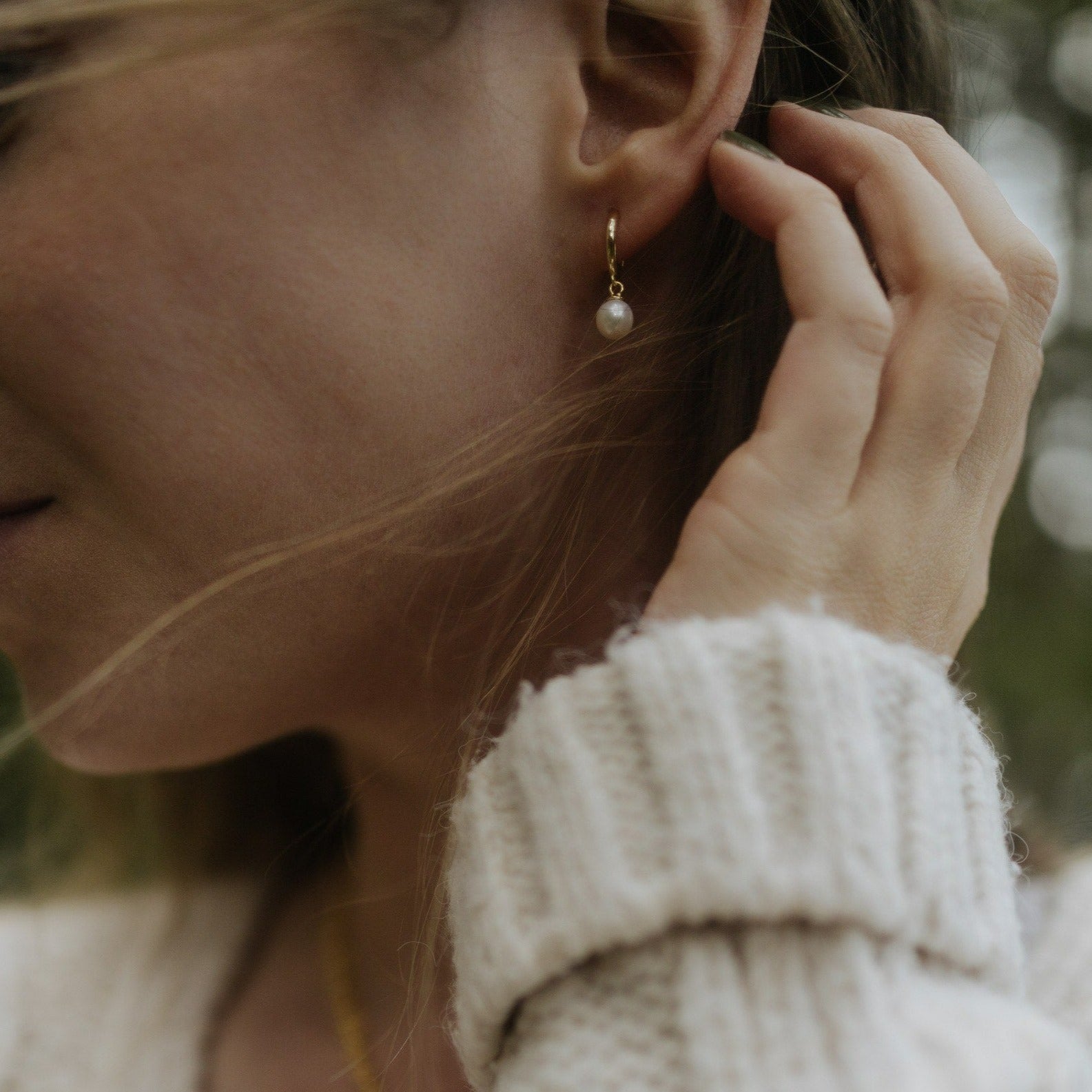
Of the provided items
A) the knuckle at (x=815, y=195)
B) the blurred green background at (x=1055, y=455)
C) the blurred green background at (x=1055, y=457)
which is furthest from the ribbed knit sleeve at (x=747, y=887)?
the blurred green background at (x=1055, y=455)

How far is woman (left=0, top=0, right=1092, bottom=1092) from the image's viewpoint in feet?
2.38

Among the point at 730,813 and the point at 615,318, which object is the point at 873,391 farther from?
the point at 730,813

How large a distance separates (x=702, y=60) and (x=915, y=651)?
1.92 feet

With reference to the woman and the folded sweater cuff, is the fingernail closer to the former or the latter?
the woman

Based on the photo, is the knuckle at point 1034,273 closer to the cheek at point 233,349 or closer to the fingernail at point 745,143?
the fingernail at point 745,143

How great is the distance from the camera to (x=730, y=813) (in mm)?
713

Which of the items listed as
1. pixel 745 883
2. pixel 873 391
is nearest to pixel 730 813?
pixel 745 883

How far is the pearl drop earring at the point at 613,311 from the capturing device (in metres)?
0.94

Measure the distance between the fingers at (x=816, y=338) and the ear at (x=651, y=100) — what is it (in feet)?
0.17

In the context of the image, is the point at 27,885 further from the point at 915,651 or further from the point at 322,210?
the point at 915,651

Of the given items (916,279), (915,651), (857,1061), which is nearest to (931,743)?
(915,651)

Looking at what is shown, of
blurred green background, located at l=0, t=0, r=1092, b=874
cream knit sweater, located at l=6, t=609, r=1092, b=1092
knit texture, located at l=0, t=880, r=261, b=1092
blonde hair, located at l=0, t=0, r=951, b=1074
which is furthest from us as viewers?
blurred green background, located at l=0, t=0, r=1092, b=874

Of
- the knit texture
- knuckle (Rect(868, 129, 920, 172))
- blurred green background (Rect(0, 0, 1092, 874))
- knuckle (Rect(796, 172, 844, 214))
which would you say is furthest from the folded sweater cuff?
blurred green background (Rect(0, 0, 1092, 874))

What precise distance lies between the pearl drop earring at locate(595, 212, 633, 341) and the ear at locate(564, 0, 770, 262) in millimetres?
14
